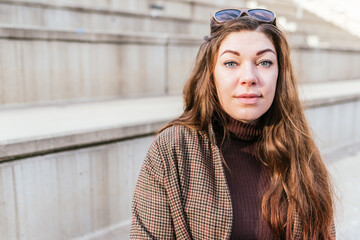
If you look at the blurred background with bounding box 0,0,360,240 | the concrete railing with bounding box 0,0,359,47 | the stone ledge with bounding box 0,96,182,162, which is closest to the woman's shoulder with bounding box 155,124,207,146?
the blurred background with bounding box 0,0,360,240

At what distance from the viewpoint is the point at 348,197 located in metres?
3.38

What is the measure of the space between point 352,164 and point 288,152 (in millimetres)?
3223

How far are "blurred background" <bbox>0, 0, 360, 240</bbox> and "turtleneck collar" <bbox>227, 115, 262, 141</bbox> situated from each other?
45cm

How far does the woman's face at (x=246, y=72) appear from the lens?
134 cm

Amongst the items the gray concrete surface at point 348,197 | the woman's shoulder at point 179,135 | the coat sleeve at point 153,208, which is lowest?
the gray concrete surface at point 348,197

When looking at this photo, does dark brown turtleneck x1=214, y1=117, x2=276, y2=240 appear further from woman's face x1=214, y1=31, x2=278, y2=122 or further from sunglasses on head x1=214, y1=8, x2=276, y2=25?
sunglasses on head x1=214, y1=8, x2=276, y2=25

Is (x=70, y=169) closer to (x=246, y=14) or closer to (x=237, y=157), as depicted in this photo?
(x=237, y=157)

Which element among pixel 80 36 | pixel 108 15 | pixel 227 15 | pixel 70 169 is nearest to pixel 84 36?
pixel 80 36

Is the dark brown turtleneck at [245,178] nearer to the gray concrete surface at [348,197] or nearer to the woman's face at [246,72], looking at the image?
the woman's face at [246,72]

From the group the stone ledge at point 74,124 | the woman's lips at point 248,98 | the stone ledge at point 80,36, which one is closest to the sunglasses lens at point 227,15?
the woman's lips at point 248,98

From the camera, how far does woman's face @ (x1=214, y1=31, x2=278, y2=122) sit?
52.7 inches

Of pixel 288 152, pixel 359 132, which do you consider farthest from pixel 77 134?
pixel 359 132

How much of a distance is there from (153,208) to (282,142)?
615 mm

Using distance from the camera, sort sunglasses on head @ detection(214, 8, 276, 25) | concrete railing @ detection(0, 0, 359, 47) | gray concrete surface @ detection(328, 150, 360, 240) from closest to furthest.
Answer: sunglasses on head @ detection(214, 8, 276, 25), gray concrete surface @ detection(328, 150, 360, 240), concrete railing @ detection(0, 0, 359, 47)
